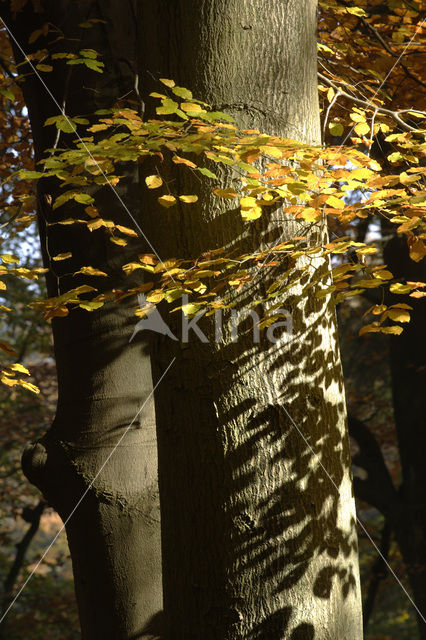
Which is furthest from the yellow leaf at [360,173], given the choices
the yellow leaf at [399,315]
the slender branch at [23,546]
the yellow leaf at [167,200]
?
the slender branch at [23,546]

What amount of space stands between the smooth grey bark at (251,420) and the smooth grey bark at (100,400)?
0.93 metres

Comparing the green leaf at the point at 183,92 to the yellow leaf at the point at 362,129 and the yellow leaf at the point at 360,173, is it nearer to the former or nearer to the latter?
the yellow leaf at the point at 360,173

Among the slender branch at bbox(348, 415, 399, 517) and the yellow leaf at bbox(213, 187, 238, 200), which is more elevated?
the yellow leaf at bbox(213, 187, 238, 200)

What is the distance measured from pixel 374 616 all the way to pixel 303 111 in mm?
12969

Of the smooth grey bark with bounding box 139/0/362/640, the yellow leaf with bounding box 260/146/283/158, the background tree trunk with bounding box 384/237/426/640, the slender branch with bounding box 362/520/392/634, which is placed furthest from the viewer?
the slender branch with bounding box 362/520/392/634

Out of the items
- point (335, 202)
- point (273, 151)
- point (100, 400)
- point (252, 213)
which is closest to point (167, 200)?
point (252, 213)

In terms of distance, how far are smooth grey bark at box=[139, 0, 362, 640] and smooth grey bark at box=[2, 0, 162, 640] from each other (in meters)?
0.93

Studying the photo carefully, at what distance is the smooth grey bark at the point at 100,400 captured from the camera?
313cm

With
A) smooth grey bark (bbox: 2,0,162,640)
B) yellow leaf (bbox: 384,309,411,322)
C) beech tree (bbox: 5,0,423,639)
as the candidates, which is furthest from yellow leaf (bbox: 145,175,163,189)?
yellow leaf (bbox: 384,309,411,322)

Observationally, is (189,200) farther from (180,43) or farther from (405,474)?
(405,474)

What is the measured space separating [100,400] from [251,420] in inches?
52.9

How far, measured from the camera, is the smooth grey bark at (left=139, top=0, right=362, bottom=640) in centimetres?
208

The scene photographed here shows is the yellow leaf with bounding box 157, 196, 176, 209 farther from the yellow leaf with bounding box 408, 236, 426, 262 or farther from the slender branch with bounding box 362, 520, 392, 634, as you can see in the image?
the slender branch with bounding box 362, 520, 392, 634

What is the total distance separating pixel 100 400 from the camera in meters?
3.24
